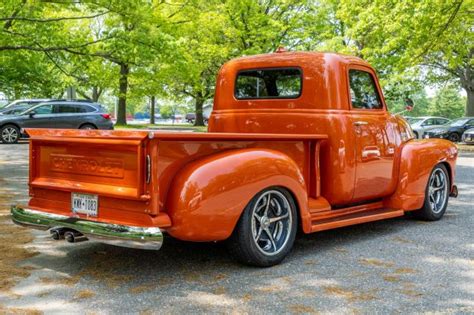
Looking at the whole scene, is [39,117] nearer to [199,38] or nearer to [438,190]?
[199,38]

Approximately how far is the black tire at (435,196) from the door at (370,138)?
71cm

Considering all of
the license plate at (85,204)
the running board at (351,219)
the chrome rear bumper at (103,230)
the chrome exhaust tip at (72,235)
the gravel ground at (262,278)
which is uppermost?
the license plate at (85,204)

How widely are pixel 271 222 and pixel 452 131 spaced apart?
24563mm

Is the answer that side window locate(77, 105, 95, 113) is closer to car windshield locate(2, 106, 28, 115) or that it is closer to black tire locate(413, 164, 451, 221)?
car windshield locate(2, 106, 28, 115)

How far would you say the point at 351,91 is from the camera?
5.58 m

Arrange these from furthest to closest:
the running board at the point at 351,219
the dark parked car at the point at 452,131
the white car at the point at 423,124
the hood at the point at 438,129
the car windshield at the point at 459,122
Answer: the white car at the point at 423,124 < the car windshield at the point at 459,122 < the hood at the point at 438,129 < the dark parked car at the point at 452,131 < the running board at the point at 351,219

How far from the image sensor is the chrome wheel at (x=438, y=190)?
21.3ft

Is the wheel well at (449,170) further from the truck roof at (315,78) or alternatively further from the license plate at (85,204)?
the license plate at (85,204)

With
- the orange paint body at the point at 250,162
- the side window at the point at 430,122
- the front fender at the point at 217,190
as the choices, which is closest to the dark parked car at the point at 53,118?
the orange paint body at the point at 250,162

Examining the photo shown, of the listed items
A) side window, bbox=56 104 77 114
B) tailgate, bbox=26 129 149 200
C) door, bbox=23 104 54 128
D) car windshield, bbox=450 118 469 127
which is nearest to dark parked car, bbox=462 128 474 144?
car windshield, bbox=450 118 469 127

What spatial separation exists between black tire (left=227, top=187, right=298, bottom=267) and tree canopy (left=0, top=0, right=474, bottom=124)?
726 centimetres

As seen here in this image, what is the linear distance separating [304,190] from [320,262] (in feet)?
2.08

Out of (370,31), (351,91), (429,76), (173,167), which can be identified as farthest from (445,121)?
(173,167)

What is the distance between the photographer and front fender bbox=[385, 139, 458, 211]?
5.92m
